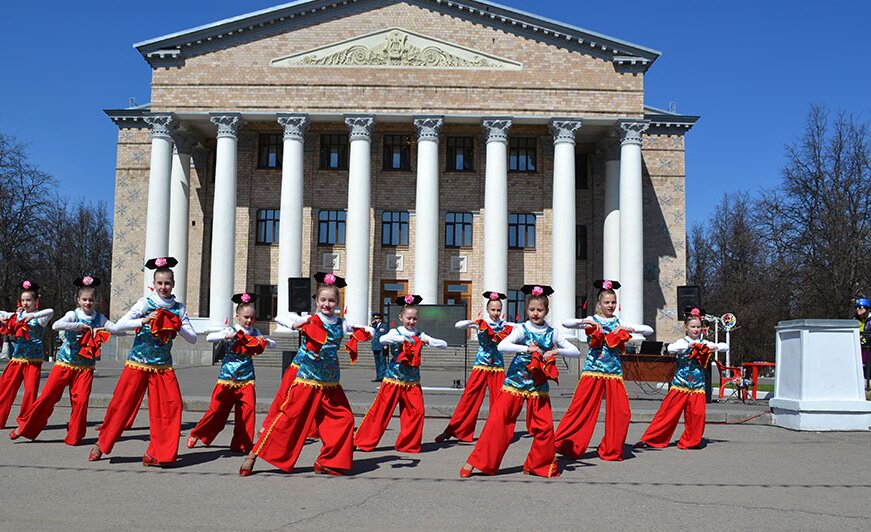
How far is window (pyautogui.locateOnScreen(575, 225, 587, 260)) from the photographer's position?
39812mm

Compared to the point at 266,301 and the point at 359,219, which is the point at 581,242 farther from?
the point at 266,301

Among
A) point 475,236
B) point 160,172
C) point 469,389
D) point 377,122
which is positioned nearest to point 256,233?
point 160,172

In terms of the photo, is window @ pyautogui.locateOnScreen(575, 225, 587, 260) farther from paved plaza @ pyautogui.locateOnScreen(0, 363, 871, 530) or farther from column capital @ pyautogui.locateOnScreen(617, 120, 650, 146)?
paved plaza @ pyautogui.locateOnScreen(0, 363, 871, 530)

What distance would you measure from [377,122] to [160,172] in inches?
381

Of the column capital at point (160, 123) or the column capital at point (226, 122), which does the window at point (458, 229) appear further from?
the column capital at point (160, 123)

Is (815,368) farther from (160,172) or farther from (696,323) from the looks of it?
(160,172)

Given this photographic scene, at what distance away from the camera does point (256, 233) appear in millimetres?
38844

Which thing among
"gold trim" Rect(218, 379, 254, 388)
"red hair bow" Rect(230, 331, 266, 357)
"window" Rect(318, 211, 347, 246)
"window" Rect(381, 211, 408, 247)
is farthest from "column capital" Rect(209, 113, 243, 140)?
"red hair bow" Rect(230, 331, 266, 357)

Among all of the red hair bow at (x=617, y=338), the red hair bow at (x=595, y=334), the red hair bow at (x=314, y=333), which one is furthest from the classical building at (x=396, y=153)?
the red hair bow at (x=314, y=333)

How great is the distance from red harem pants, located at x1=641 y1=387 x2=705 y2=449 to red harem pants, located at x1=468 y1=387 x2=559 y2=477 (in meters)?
2.83

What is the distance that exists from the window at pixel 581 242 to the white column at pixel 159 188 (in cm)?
1913

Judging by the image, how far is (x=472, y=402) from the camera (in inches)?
440

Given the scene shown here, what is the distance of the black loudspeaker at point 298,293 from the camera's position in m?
22.3

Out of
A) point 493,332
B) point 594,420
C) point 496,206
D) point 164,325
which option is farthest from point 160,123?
point 594,420
